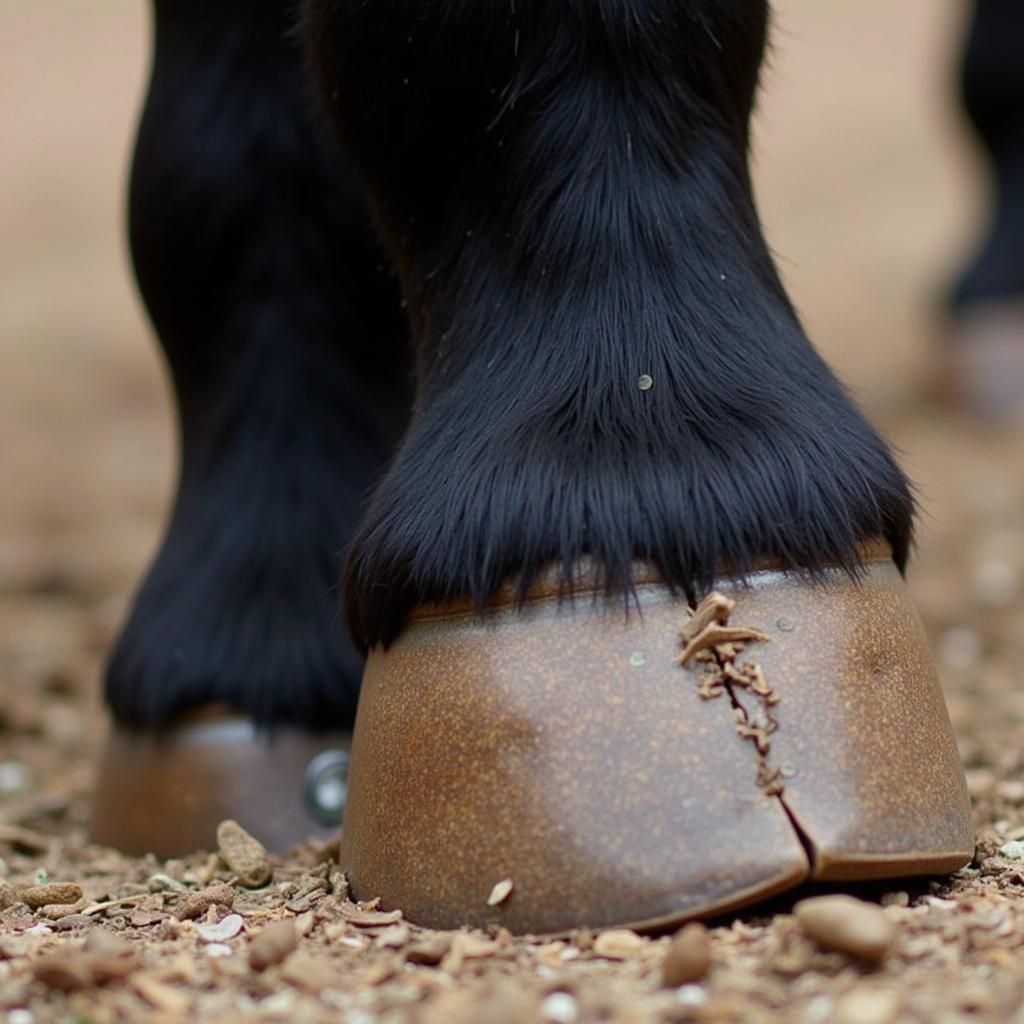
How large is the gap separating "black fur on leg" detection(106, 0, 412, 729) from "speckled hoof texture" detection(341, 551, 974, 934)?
15.9 inches

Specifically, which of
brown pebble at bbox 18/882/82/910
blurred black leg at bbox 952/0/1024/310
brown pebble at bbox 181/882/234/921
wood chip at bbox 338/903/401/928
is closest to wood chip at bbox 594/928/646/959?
wood chip at bbox 338/903/401/928

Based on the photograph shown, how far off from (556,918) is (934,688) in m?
0.26

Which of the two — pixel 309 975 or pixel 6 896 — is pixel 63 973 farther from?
pixel 6 896

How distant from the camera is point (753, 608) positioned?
0.92 metres

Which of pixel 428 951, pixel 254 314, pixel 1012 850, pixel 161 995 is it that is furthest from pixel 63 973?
pixel 254 314

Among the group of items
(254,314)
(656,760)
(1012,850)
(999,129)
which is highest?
(999,129)

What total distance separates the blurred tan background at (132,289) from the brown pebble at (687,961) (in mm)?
437

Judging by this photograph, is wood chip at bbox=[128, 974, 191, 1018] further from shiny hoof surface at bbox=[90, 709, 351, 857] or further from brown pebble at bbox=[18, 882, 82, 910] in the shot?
shiny hoof surface at bbox=[90, 709, 351, 857]

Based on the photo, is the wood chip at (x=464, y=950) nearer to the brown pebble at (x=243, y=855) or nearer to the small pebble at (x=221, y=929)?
the small pebble at (x=221, y=929)

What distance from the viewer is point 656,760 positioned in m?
0.88

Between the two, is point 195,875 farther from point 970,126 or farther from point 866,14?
point 866,14

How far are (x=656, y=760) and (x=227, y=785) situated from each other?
18.4 inches

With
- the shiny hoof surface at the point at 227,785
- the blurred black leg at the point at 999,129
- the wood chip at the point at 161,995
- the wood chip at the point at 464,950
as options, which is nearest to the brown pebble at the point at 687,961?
the wood chip at the point at 464,950

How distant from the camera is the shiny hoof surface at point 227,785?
125cm
